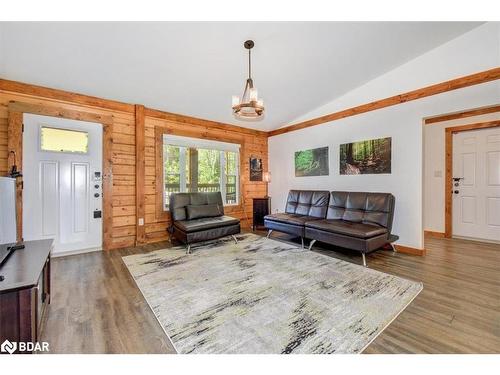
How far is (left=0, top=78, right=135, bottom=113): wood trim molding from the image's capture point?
296 centimetres

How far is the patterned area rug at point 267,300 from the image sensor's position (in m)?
1.52

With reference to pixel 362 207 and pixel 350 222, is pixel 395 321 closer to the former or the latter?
pixel 350 222

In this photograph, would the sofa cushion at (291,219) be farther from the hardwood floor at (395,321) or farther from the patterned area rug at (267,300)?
the hardwood floor at (395,321)

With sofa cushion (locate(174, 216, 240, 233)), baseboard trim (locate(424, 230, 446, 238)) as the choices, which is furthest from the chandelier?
baseboard trim (locate(424, 230, 446, 238))

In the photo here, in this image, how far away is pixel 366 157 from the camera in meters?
3.97

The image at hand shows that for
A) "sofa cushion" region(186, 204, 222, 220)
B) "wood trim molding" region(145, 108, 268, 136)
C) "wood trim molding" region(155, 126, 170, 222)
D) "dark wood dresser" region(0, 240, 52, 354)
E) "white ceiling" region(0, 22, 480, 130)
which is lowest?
"dark wood dresser" region(0, 240, 52, 354)

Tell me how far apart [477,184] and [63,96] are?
6.99 metres

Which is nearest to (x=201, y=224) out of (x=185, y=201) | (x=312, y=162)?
(x=185, y=201)

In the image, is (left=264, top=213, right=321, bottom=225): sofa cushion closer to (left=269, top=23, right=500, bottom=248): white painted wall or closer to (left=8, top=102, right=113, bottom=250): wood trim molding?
(left=269, top=23, right=500, bottom=248): white painted wall

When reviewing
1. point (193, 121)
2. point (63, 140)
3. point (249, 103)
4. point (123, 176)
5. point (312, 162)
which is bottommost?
point (123, 176)

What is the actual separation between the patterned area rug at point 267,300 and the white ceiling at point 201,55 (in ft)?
8.37

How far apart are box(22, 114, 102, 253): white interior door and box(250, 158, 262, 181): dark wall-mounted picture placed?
311 cm

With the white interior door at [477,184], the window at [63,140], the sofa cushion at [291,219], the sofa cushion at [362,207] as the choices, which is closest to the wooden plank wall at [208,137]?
the window at [63,140]

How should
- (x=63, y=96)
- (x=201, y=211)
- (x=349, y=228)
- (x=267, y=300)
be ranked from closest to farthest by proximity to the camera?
(x=267, y=300)
(x=349, y=228)
(x=63, y=96)
(x=201, y=211)
